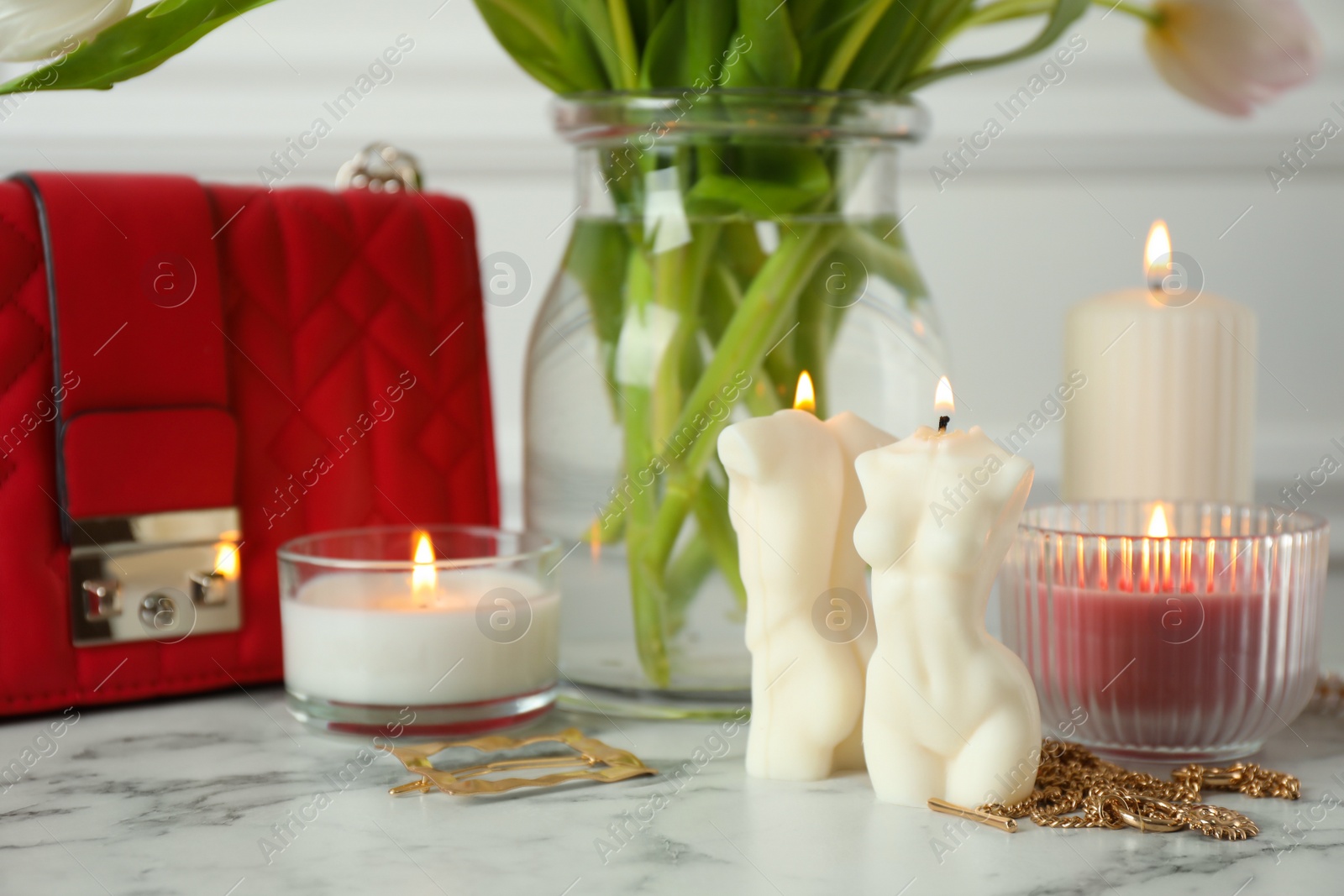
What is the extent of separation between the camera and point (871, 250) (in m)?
0.51

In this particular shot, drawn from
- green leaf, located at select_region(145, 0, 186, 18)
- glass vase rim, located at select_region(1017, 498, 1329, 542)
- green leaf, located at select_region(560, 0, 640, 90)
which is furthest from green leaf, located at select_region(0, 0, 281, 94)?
glass vase rim, located at select_region(1017, 498, 1329, 542)

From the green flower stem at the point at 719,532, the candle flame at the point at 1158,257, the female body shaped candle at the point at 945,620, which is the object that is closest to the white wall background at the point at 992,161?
the candle flame at the point at 1158,257

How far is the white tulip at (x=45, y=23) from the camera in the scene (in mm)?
416

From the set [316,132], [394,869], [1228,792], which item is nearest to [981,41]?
[316,132]

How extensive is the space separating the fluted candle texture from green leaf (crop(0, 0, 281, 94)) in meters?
0.36

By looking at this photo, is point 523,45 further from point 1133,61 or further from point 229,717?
point 1133,61

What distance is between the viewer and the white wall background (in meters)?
0.92

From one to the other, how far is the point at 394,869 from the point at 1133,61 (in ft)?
2.60

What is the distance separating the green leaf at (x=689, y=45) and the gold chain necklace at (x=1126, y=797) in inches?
10.9

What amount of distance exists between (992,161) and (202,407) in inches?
24.1

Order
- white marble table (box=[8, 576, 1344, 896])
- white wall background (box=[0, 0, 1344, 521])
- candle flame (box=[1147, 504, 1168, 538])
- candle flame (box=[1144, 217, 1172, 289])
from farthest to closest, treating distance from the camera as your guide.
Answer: white wall background (box=[0, 0, 1344, 521])
candle flame (box=[1144, 217, 1172, 289])
candle flame (box=[1147, 504, 1168, 538])
white marble table (box=[8, 576, 1344, 896])

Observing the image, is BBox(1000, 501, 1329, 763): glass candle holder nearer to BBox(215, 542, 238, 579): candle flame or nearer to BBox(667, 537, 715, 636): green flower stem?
BBox(667, 537, 715, 636): green flower stem

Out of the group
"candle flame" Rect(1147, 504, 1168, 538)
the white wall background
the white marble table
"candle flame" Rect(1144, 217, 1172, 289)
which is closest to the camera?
the white marble table

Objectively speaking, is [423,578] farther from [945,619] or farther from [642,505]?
[945,619]
